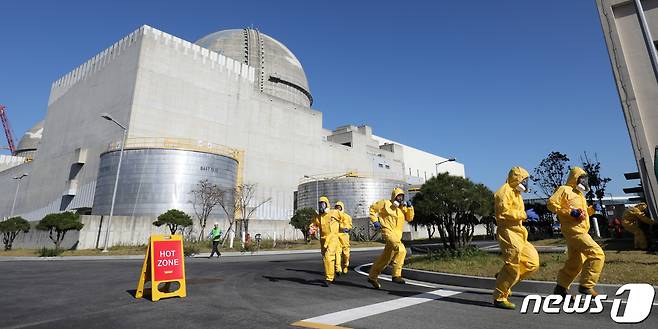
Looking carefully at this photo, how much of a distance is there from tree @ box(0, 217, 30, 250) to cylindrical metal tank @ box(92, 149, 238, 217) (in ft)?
27.1

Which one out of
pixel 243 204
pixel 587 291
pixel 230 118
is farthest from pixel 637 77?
pixel 230 118

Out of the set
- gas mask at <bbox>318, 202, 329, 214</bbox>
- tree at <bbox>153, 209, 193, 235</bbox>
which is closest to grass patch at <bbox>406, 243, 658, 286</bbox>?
gas mask at <bbox>318, 202, 329, 214</bbox>

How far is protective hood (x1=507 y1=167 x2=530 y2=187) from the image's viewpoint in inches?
224

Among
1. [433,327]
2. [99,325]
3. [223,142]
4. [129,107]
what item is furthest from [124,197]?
[433,327]

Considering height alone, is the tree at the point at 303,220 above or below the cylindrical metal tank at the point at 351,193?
below

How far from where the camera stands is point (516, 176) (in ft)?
18.7

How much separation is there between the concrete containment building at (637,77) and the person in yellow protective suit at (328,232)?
1442 centimetres

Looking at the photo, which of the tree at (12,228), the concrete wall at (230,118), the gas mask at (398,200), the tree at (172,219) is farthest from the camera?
the concrete wall at (230,118)

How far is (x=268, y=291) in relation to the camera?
6.88 meters

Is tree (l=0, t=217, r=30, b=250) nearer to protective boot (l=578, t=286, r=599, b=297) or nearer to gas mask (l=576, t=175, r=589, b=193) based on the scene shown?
protective boot (l=578, t=286, r=599, b=297)

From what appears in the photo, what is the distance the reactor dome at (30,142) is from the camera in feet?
267

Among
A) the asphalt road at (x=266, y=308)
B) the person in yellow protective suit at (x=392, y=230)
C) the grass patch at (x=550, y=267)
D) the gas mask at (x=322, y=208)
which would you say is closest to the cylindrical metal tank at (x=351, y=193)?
the grass patch at (x=550, y=267)

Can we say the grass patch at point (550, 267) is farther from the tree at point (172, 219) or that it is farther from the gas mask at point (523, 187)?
the tree at point (172, 219)

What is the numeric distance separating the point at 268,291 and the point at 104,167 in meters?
41.7
